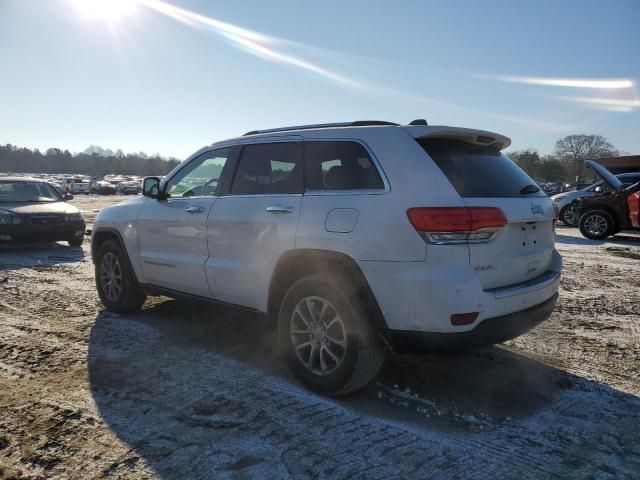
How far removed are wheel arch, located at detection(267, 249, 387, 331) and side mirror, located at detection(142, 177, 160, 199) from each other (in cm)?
199

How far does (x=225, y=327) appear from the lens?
16.0 feet

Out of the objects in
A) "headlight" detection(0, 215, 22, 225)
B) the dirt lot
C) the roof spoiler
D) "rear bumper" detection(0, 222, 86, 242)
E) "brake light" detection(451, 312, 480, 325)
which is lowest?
the dirt lot

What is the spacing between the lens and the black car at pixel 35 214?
9.53 m

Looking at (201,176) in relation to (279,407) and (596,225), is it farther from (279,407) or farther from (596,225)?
(596,225)

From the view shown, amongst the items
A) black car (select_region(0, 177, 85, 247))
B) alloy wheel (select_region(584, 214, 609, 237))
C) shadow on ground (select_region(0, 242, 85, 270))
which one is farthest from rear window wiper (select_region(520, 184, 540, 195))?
alloy wheel (select_region(584, 214, 609, 237))

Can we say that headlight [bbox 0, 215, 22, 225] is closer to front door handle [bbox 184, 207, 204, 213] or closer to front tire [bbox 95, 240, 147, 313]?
front tire [bbox 95, 240, 147, 313]

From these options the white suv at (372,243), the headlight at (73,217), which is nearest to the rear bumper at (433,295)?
the white suv at (372,243)

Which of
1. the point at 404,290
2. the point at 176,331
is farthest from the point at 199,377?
the point at 404,290

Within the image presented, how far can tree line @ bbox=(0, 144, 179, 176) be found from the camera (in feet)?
420

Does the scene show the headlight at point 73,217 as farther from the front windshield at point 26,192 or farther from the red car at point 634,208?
the red car at point 634,208

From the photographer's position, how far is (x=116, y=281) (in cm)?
531

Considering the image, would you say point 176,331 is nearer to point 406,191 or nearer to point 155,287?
point 155,287

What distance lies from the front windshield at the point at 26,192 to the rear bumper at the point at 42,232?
1164 mm

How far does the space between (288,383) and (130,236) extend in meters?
2.59
